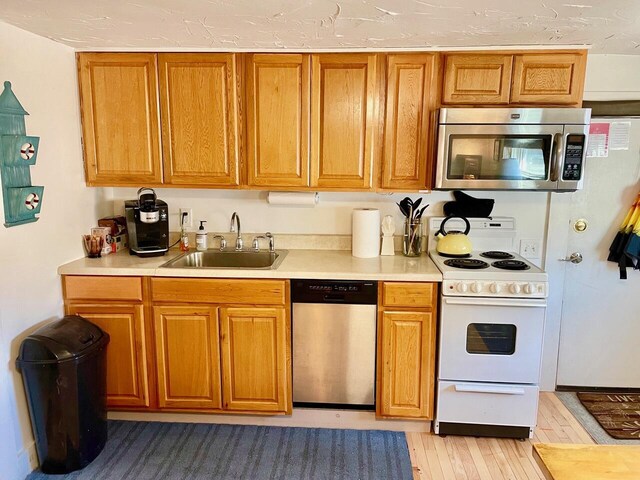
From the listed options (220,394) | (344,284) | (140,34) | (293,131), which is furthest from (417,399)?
(140,34)

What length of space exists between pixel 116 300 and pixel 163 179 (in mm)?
755

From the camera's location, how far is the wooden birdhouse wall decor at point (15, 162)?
212 centimetres

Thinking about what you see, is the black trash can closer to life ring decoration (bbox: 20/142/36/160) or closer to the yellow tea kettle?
life ring decoration (bbox: 20/142/36/160)

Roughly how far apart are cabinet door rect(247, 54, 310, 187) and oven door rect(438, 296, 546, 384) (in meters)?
1.16

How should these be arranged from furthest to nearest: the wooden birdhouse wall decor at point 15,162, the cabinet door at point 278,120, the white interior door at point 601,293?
the white interior door at point 601,293, the cabinet door at point 278,120, the wooden birdhouse wall decor at point 15,162

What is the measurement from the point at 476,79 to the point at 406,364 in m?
1.63

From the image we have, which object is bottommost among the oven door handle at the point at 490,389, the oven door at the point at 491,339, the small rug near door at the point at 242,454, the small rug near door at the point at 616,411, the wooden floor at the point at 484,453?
the small rug near door at the point at 242,454

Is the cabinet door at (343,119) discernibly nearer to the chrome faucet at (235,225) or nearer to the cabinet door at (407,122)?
the cabinet door at (407,122)

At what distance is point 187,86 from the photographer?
2662 millimetres

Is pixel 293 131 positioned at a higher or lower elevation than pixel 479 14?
lower

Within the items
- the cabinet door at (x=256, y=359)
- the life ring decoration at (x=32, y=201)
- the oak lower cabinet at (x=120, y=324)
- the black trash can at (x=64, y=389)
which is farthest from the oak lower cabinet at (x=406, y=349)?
the life ring decoration at (x=32, y=201)

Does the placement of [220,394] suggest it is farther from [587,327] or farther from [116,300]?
[587,327]

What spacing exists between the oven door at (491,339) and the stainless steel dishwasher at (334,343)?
414 millimetres

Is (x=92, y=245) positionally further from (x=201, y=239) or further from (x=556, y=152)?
(x=556, y=152)
